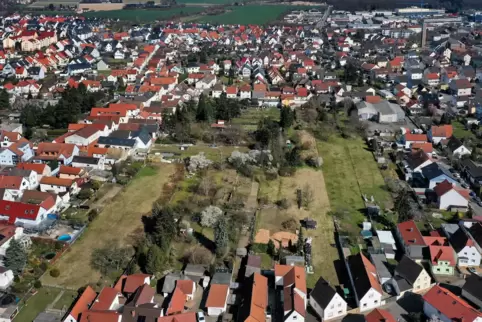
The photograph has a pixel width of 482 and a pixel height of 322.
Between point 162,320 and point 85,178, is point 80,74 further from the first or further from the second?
point 162,320

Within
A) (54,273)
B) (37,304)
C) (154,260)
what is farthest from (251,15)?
(37,304)

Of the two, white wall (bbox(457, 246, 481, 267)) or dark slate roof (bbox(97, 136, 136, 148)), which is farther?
dark slate roof (bbox(97, 136, 136, 148))

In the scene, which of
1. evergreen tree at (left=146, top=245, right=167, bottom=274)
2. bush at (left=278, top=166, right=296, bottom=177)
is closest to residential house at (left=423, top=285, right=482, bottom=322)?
evergreen tree at (left=146, top=245, right=167, bottom=274)

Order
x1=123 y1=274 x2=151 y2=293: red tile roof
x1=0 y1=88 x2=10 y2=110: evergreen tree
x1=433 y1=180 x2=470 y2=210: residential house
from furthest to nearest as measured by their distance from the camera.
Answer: x1=0 y1=88 x2=10 y2=110: evergreen tree, x1=433 y1=180 x2=470 y2=210: residential house, x1=123 y1=274 x2=151 y2=293: red tile roof

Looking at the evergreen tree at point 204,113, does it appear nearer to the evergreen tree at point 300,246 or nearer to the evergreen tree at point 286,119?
the evergreen tree at point 286,119

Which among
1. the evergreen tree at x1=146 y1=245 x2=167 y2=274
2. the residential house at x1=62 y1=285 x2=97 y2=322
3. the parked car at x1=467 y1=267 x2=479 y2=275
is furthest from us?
the parked car at x1=467 y1=267 x2=479 y2=275

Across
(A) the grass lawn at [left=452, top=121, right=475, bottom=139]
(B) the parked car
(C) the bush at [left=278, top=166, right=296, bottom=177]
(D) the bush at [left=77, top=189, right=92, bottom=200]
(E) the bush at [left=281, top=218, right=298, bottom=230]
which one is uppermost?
(D) the bush at [left=77, top=189, right=92, bottom=200]

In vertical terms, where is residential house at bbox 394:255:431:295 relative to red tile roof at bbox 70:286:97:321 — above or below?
below

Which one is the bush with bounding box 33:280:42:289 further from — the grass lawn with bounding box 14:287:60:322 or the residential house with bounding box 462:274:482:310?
the residential house with bounding box 462:274:482:310
